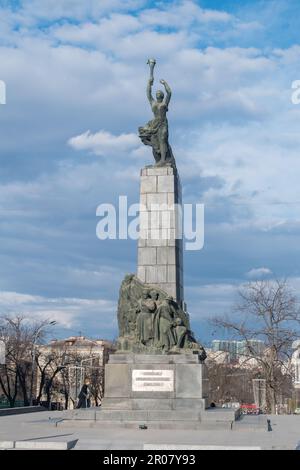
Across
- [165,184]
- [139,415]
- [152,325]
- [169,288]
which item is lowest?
Answer: [139,415]

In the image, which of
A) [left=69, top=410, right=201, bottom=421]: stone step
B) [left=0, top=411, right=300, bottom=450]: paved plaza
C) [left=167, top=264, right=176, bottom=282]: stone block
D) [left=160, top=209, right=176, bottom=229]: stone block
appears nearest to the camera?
[left=0, top=411, right=300, bottom=450]: paved plaza

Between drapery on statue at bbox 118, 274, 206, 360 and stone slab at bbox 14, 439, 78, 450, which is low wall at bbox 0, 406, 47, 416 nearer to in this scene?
drapery on statue at bbox 118, 274, 206, 360

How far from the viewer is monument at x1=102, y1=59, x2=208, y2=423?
20.2 metres

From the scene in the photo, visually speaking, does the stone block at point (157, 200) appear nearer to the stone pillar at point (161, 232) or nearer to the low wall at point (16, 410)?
the stone pillar at point (161, 232)

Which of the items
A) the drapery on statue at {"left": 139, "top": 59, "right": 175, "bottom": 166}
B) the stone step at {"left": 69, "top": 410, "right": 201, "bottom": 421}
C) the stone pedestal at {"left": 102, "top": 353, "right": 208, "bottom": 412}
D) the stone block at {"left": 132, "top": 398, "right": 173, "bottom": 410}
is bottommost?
the stone step at {"left": 69, "top": 410, "right": 201, "bottom": 421}

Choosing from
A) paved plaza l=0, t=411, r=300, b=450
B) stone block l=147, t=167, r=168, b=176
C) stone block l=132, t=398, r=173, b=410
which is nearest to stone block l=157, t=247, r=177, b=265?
stone block l=147, t=167, r=168, b=176

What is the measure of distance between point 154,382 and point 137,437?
4.75m

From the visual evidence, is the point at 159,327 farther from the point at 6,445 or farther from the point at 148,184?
the point at 6,445

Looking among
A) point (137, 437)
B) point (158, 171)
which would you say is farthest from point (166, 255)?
point (137, 437)

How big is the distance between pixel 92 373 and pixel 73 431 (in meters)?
60.2

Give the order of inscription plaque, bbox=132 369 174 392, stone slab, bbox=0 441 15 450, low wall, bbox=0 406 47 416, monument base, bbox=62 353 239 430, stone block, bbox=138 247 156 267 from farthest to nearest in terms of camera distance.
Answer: low wall, bbox=0 406 47 416 < stone block, bbox=138 247 156 267 < inscription plaque, bbox=132 369 174 392 < monument base, bbox=62 353 239 430 < stone slab, bbox=0 441 15 450

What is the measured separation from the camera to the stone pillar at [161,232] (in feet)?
74.7

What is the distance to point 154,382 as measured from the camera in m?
20.4
